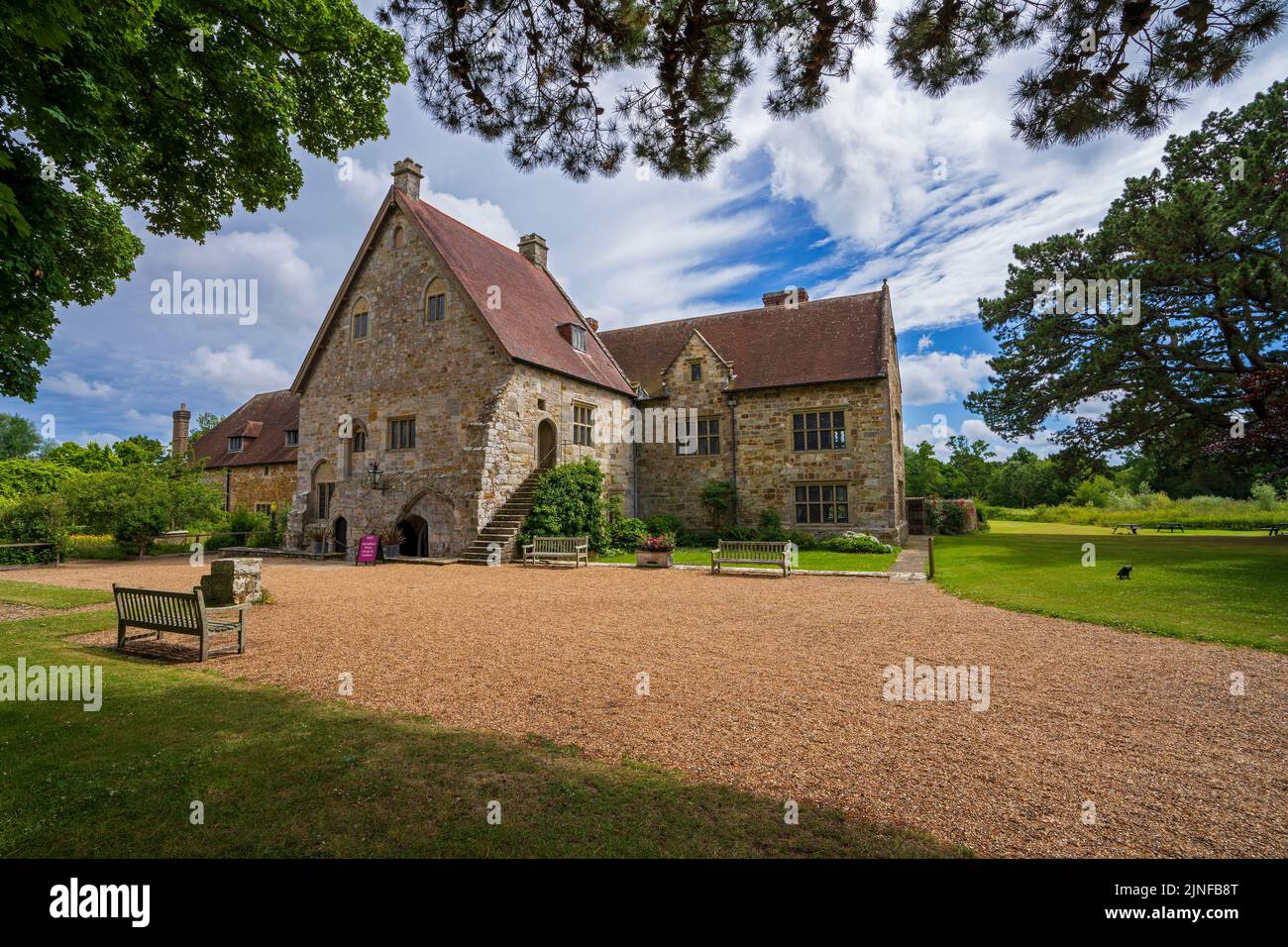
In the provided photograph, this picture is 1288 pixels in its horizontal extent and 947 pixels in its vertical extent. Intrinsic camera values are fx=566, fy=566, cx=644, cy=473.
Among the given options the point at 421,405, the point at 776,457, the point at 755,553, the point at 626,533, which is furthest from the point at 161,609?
the point at 776,457

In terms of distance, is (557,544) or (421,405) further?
(421,405)

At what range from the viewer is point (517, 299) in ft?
77.0

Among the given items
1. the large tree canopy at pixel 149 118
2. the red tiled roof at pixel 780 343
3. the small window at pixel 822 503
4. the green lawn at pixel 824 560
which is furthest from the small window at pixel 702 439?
the large tree canopy at pixel 149 118

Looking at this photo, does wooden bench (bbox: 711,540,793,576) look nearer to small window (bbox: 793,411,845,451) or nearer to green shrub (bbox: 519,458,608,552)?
green shrub (bbox: 519,458,608,552)

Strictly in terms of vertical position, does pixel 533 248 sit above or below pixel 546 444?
above

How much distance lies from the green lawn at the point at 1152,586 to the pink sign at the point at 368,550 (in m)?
17.7

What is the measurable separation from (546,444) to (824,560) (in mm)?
11349

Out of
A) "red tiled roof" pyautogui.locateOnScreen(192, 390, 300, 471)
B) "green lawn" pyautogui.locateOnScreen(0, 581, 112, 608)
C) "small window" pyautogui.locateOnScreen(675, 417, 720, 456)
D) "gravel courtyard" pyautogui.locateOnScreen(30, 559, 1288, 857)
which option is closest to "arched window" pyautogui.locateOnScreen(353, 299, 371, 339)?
"red tiled roof" pyautogui.locateOnScreen(192, 390, 300, 471)

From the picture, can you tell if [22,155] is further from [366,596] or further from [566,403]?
[566,403]

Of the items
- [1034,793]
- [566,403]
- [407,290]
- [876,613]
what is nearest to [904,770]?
[1034,793]

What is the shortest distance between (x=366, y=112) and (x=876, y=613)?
12911 mm

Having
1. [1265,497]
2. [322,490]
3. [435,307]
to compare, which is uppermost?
[435,307]

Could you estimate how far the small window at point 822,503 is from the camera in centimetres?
2305

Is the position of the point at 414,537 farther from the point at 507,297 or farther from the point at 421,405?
the point at 507,297
